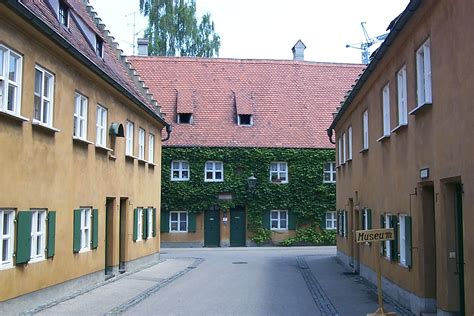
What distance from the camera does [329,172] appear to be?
136 feet

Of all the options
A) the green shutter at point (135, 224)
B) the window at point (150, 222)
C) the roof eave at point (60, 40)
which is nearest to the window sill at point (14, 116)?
the roof eave at point (60, 40)

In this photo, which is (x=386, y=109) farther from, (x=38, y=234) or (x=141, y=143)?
Result: (x=141, y=143)

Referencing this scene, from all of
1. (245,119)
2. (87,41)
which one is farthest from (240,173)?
(87,41)

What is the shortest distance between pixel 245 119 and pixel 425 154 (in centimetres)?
3029

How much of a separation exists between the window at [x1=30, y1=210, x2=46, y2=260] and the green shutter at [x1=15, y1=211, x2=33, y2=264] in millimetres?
536

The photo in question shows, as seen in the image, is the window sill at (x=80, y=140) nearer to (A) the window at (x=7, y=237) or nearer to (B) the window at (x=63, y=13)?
(B) the window at (x=63, y=13)

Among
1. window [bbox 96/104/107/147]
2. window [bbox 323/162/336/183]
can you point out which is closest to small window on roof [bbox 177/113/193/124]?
window [bbox 323/162/336/183]

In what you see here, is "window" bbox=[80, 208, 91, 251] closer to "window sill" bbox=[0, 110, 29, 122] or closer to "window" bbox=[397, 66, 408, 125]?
"window sill" bbox=[0, 110, 29, 122]

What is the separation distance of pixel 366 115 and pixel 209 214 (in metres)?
21.6

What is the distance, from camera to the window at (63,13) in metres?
18.6

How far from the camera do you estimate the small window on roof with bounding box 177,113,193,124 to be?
42003 millimetres

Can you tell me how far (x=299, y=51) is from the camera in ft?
167

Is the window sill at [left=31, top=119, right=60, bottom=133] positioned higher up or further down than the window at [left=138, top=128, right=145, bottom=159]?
further down

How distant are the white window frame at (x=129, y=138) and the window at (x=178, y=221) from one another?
16.7 meters
